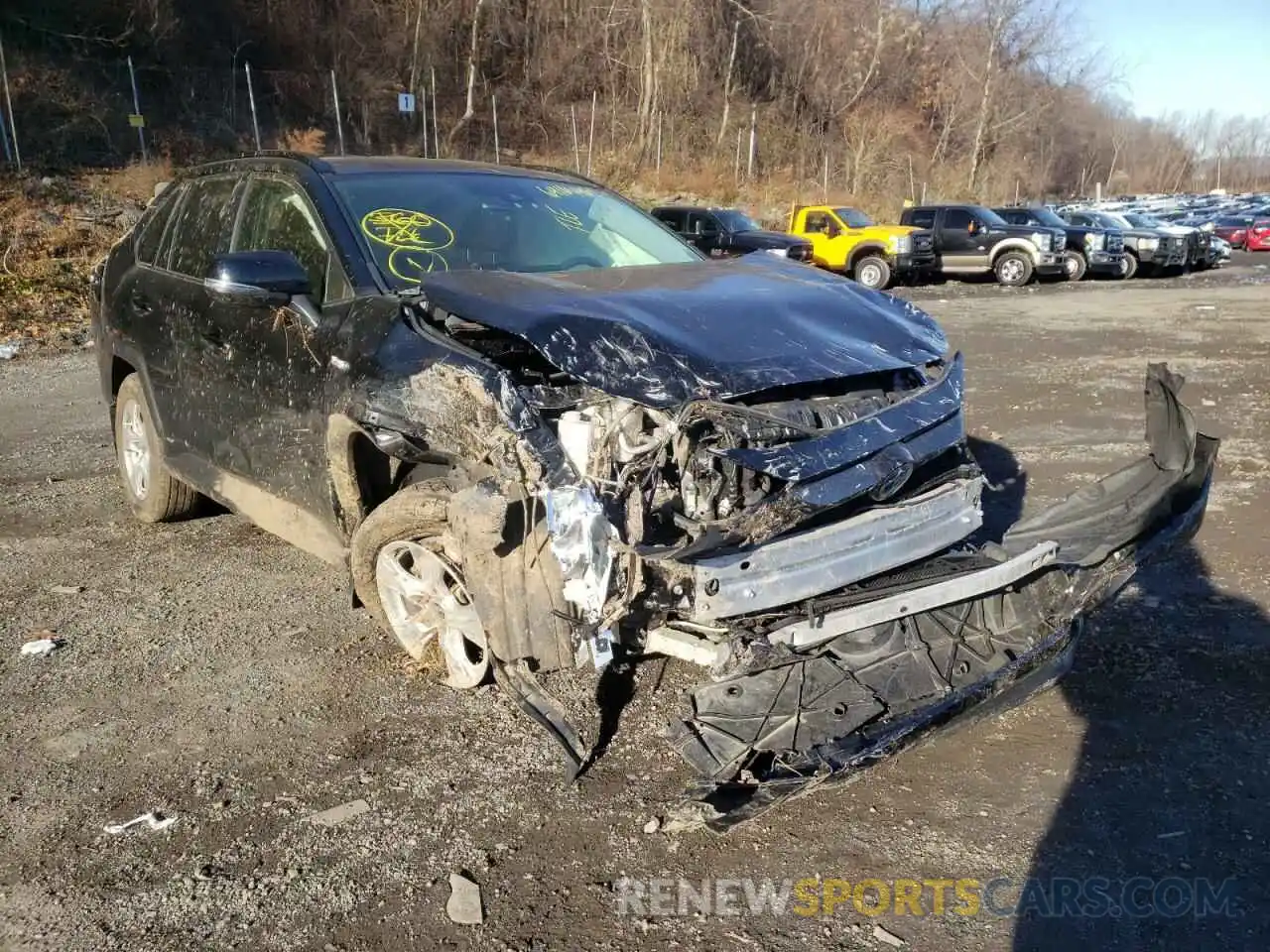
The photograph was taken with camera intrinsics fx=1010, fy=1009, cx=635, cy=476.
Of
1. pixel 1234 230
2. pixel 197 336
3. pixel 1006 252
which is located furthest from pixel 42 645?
pixel 1234 230

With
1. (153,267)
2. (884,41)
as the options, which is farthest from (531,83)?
(153,267)

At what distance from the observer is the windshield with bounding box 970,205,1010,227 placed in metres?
21.0

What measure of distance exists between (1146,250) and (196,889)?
2297 centimetres

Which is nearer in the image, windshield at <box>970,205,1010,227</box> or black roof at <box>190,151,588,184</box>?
black roof at <box>190,151,588,184</box>

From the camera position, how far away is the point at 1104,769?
10.3 feet

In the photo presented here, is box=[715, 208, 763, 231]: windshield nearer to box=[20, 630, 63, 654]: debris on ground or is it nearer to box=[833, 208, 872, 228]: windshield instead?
box=[833, 208, 872, 228]: windshield

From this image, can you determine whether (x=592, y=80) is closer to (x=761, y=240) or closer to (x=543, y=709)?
(x=761, y=240)

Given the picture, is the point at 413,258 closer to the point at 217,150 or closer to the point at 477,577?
the point at 477,577

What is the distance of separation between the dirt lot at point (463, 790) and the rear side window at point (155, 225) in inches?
62.1

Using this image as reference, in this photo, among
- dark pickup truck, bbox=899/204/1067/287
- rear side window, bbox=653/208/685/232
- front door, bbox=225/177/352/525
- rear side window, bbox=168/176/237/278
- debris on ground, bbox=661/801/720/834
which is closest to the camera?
debris on ground, bbox=661/801/720/834

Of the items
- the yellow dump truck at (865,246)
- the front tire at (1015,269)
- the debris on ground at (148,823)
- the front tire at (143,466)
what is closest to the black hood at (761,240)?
the yellow dump truck at (865,246)

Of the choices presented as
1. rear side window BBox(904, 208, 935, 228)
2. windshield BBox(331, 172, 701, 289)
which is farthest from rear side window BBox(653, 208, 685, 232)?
windshield BBox(331, 172, 701, 289)

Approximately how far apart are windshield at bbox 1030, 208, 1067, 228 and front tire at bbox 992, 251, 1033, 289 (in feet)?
4.72

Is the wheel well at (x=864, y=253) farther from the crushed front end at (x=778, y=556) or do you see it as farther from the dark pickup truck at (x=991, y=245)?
the crushed front end at (x=778, y=556)
